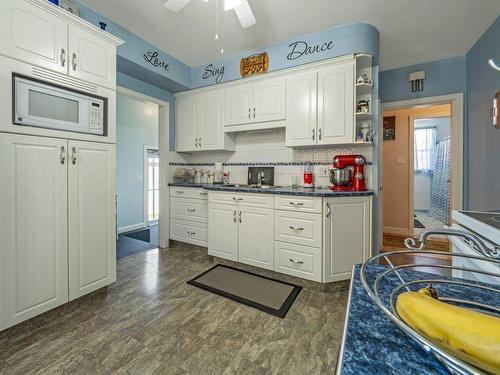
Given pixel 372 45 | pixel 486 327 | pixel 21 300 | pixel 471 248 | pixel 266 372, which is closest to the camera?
pixel 486 327

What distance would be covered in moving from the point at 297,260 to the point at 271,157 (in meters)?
1.46

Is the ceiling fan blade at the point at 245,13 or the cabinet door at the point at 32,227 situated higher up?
the ceiling fan blade at the point at 245,13

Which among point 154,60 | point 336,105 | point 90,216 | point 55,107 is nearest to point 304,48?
point 336,105

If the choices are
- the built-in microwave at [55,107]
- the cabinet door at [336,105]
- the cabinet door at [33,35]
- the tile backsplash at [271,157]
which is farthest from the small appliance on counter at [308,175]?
the cabinet door at [33,35]

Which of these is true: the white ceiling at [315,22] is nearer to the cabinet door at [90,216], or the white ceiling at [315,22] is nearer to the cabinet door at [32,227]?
the cabinet door at [90,216]

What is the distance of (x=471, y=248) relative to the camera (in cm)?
87

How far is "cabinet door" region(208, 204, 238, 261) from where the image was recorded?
265cm

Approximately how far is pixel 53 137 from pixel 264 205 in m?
1.85

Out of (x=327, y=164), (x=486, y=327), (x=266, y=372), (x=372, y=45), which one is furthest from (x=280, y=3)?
(x=266, y=372)

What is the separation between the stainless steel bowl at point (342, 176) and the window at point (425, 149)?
5559mm

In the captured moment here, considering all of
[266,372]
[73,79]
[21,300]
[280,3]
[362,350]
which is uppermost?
[280,3]

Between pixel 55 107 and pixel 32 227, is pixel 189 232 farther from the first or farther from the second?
pixel 55 107

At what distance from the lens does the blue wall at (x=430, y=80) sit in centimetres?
281

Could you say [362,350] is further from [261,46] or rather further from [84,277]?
[261,46]
